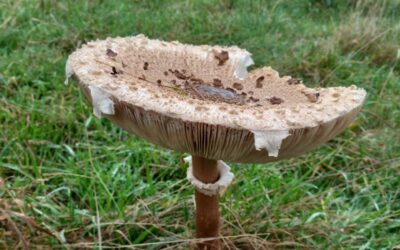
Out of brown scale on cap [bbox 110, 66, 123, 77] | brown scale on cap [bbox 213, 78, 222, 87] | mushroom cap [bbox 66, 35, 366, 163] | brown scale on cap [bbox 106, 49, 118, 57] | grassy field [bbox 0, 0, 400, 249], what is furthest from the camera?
grassy field [bbox 0, 0, 400, 249]

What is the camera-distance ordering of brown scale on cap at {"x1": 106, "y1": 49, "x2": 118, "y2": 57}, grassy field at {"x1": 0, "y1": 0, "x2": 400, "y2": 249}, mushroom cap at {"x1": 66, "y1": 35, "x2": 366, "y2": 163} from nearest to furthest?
mushroom cap at {"x1": 66, "y1": 35, "x2": 366, "y2": 163} < brown scale on cap at {"x1": 106, "y1": 49, "x2": 118, "y2": 57} < grassy field at {"x1": 0, "y1": 0, "x2": 400, "y2": 249}

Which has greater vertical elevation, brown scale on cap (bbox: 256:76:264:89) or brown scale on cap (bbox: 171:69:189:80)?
brown scale on cap (bbox: 171:69:189:80)

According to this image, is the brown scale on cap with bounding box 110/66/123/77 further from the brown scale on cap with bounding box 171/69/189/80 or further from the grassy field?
the grassy field

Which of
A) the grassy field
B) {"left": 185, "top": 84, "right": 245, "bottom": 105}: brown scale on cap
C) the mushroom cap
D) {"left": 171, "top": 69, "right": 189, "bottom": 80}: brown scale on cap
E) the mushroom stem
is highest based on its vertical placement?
the mushroom cap

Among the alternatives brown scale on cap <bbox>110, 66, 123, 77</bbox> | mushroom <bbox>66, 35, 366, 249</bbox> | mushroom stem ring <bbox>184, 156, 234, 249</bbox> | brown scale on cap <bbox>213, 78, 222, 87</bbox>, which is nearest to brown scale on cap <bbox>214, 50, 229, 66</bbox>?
mushroom <bbox>66, 35, 366, 249</bbox>

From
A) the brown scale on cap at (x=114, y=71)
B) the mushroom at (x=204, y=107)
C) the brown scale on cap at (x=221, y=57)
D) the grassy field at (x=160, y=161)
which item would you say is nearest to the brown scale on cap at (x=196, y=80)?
the mushroom at (x=204, y=107)

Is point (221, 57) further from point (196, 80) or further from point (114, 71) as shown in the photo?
point (114, 71)

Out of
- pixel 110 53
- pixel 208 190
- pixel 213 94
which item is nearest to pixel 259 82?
pixel 213 94
